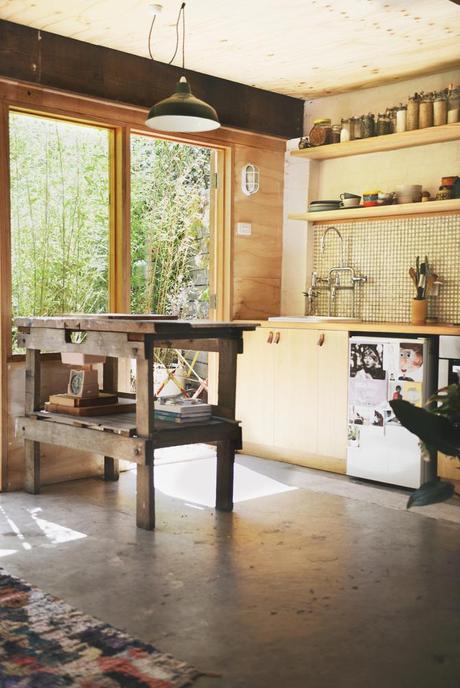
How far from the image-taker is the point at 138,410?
4008 mm

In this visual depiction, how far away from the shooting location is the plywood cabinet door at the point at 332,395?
532 cm

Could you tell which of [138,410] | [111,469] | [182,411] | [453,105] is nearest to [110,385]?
[111,469]

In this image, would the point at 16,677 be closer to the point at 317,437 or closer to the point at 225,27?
the point at 317,437

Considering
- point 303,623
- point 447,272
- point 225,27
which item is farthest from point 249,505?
point 225,27

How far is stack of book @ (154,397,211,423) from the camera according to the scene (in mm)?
4242

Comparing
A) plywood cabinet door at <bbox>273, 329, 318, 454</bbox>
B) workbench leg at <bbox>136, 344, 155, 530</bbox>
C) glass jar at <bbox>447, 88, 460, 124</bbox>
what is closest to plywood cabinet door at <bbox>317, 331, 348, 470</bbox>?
plywood cabinet door at <bbox>273, 329, 318, 454</bbox>

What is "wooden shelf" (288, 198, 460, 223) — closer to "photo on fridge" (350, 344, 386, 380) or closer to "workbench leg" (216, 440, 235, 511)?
"photo on fridge" (350, 344, 386, 380)

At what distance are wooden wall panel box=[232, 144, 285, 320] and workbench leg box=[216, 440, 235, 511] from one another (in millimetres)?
2043

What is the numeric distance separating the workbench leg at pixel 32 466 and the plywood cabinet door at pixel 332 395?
6.27 ft

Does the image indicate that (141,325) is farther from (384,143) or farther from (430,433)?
(384,143)

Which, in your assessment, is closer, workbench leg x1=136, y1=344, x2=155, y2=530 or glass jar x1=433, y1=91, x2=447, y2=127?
workbench leg x1=136, y1=344, x2=155, y2=530

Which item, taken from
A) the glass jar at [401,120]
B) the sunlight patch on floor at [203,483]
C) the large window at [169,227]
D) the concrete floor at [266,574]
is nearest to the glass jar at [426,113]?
the glass jar at [401,120]

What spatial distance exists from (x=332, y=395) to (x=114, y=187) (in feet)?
6.70

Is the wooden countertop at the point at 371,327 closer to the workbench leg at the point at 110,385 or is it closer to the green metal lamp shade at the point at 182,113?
the workbench leg at the point at 110,385
